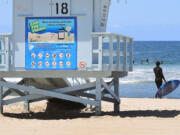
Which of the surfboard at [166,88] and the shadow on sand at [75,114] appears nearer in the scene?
the shadow on sand at [75,114]

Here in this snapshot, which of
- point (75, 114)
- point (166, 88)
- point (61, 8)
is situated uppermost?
point (61, 8)

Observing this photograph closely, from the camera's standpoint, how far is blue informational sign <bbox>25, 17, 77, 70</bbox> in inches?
455

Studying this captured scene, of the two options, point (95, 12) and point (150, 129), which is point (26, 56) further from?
point (150, 129)

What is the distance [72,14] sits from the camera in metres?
11.6

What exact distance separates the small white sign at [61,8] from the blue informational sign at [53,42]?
14cm

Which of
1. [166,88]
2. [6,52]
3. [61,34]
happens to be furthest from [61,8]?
[166,88]

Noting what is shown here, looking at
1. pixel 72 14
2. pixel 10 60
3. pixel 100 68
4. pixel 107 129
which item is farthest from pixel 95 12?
pixel 107 129

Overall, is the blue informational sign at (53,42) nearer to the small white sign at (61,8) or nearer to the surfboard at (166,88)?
the small white sign at (61,8)

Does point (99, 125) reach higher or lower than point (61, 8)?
lower

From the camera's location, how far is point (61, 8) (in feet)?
38.3

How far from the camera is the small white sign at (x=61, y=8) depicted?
11.6 metres

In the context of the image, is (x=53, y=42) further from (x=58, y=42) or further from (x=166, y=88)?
(x=166, y=88)

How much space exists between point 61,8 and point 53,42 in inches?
30.9

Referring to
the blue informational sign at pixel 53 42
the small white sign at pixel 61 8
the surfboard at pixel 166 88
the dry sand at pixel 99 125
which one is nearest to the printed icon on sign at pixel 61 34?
the blue informational sign at pixel 53 42
